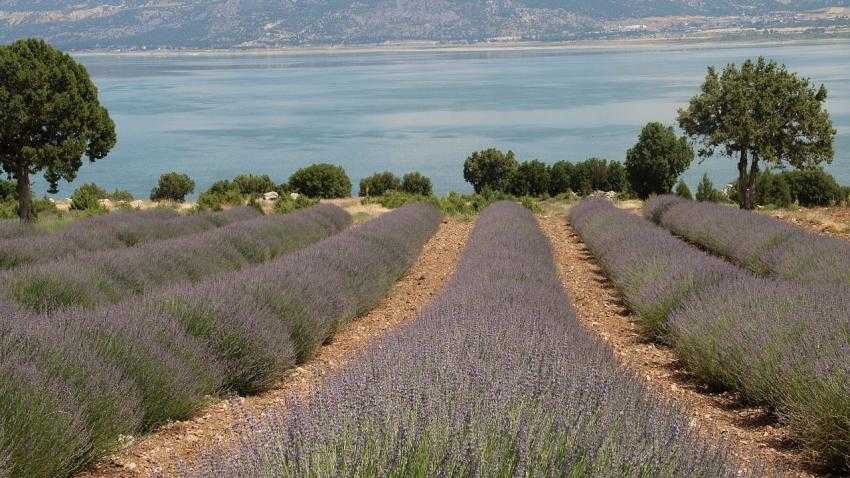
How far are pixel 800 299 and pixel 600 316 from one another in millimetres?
3430

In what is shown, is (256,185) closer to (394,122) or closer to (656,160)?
(656,160)

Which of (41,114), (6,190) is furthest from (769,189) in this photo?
(6,190)

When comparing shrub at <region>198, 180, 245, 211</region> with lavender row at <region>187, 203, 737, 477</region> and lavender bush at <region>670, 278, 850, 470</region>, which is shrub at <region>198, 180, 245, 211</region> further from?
lavender row at <region>187, 203, 737, 477</region>

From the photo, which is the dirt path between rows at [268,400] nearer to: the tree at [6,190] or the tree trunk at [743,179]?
the tree trunk at [743,179]

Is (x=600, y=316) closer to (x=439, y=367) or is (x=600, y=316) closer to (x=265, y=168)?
(x=439, y=367)

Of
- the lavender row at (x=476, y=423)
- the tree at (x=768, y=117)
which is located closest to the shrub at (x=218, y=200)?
the tree at (x=768, y=117)

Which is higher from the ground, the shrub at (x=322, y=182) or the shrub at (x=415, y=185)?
the shrub at (x=322, y=182)

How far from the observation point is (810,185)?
1442 inches

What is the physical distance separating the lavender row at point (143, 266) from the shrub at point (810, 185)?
85.8ft

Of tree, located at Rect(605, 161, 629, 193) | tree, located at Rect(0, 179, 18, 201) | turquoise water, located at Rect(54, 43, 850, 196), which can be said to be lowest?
turquoise water, located at Rect(54, 43, 850, 196)

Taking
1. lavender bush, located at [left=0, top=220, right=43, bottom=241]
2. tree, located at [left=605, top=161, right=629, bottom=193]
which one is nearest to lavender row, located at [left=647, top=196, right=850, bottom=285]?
lavender bush, located at [left=0, top=220, right=43, bottom=241]

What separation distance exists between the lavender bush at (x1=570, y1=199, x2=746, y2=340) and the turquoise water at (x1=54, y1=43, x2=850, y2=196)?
4376 centimetres

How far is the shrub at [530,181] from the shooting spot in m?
44.8

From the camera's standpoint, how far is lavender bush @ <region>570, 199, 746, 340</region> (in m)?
8.39
